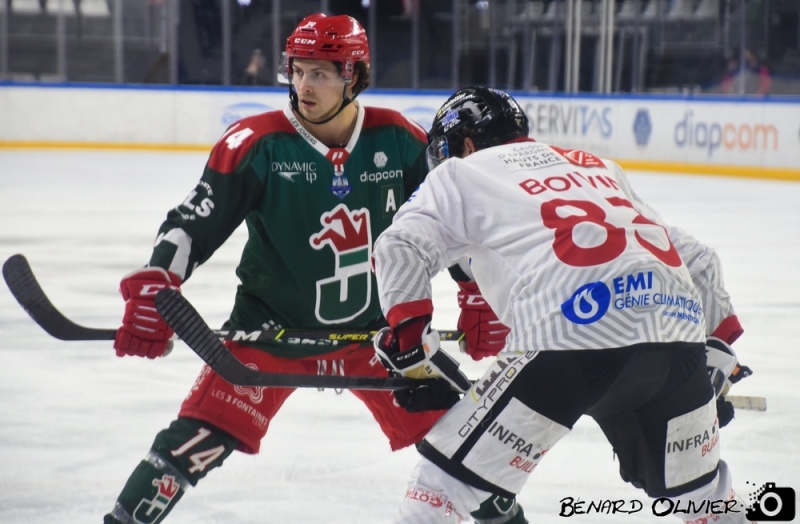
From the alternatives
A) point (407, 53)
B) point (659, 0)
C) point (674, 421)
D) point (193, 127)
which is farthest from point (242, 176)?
point (407, 53)

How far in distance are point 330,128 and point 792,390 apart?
1938mm

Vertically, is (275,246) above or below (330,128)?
below

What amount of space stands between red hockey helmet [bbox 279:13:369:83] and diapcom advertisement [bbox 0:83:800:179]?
29.2 ft

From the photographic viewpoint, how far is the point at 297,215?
211cm

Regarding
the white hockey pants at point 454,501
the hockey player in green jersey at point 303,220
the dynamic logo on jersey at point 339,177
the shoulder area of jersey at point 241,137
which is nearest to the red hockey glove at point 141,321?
the hockey player in green jersey at point 303,220

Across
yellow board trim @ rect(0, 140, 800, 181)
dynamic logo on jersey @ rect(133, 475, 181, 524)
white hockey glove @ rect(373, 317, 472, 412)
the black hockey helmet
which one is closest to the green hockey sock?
dynamic logo on jersey @ rect(133, 475, 181, 524)

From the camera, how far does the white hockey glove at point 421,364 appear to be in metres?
1.63

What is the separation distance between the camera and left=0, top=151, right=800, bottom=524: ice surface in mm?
2473

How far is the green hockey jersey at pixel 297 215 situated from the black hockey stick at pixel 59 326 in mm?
33

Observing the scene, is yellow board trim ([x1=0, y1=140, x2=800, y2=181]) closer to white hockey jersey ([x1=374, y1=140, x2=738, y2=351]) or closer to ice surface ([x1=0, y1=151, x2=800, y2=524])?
ice surface ([x1=0, y1=151, x2=800, y2=524])

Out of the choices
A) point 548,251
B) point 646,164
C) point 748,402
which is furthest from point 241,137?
point 646,164

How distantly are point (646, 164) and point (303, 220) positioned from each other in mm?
9883

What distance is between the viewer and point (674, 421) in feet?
5.19

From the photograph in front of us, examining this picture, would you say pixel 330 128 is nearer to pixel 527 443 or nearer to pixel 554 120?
pixel 527 443
